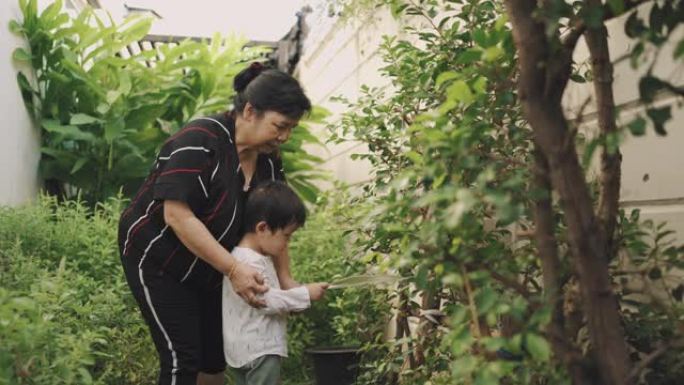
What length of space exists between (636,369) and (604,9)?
590mm

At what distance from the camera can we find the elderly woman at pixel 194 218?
8.33ft

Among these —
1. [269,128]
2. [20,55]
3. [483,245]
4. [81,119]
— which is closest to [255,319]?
[269,128]

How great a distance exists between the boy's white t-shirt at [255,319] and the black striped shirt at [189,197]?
12cm

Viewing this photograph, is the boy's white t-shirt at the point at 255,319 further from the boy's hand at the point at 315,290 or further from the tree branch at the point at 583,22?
the tree branch at the point at 583,22

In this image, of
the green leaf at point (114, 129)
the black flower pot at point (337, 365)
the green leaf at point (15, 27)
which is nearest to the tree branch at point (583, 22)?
the black flower pot at point (337, 365)

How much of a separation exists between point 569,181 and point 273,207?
4.99 feet

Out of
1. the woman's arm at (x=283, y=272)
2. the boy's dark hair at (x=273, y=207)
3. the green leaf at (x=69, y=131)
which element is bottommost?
the woman's arm at (x=283, y=272)

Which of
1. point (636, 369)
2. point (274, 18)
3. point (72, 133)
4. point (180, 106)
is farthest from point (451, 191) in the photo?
point (274, 18)

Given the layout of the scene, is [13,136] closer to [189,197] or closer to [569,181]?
[189,197]

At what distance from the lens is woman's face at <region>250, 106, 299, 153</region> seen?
268 cm

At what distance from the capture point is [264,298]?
2641 millimetres

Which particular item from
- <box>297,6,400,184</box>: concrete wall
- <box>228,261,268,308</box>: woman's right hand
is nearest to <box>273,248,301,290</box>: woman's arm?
<box>228,261,268,308</box>: woman's right hand

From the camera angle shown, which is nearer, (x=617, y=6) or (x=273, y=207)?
(x=617, y=6)

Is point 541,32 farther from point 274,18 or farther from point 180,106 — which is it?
point 274,18
